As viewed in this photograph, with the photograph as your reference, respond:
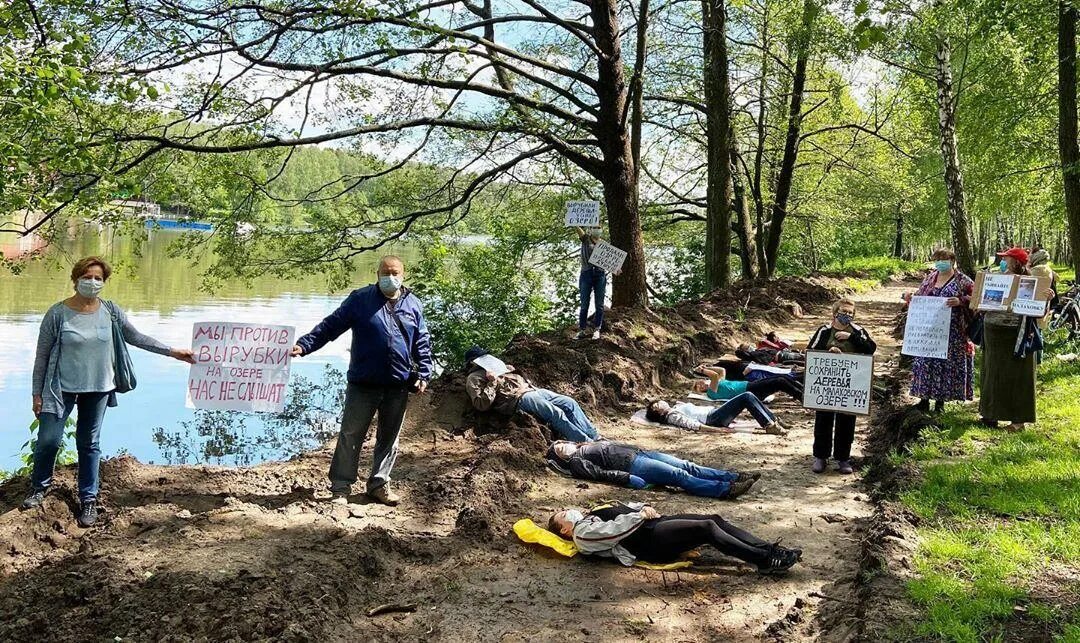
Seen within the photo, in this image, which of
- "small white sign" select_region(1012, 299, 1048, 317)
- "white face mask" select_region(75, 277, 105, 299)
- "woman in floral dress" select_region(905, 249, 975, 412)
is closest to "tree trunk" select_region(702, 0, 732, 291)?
"woman in floral dress" select_region(905, 249, 975, 412)

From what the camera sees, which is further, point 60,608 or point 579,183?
point 579,183

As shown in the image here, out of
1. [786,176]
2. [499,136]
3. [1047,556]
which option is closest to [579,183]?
[499,136]

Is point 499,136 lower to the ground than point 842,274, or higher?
higher

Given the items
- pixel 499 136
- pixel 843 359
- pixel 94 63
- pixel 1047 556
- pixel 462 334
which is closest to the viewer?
pixel 1047 556

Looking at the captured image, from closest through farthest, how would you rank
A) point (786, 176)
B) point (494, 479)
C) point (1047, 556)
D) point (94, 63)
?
1. point (1047, 556)
2. point (494, 479)
3. point (94, 63)
4. point (786, 176)

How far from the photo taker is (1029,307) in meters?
7.93

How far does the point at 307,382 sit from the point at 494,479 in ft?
39.5

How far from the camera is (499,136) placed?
15383mm

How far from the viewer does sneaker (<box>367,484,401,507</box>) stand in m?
6.70

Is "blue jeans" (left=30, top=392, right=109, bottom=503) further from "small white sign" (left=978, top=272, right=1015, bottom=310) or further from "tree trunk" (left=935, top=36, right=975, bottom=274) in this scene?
"tree trunk" (left=935, top=36, right=975, bottom=274)

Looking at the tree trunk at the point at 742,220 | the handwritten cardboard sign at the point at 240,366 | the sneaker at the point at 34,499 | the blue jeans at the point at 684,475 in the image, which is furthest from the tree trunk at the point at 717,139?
the sneaker at the point at 34,499

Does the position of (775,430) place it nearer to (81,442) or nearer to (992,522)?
(992,522)

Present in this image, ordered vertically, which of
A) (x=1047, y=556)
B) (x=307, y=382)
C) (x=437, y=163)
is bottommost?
(x=307, y=382)

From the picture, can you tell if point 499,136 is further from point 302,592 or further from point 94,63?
point 302,592
